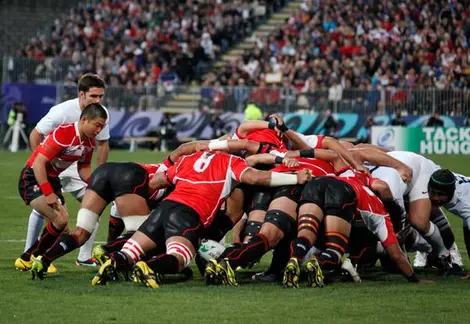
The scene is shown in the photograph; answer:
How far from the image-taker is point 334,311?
8242 mm

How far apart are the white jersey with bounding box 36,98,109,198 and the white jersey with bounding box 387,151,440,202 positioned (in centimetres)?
333

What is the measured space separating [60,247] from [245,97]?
1064 inches

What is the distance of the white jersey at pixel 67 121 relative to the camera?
11.7m

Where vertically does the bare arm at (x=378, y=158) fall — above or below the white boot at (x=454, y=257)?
above

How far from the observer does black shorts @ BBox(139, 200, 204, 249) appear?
9750 mm

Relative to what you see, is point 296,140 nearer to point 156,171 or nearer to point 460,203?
point 156,171

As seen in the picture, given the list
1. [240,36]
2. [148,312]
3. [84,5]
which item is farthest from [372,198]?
[84,5]

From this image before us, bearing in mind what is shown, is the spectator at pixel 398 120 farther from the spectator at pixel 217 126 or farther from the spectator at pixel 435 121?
the spectator at pixel 217 126

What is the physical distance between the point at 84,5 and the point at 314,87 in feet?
47.3

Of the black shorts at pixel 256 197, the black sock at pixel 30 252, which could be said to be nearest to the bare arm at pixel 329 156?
the black shorts at pixel 256 197

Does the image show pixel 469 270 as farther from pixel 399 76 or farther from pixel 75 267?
pixel 399 76

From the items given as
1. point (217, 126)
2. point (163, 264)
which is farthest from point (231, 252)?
point (217, 126)

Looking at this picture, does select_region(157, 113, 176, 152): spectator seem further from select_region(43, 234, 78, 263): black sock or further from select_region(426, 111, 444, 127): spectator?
select_region(43, 234, 78, 263): black sock

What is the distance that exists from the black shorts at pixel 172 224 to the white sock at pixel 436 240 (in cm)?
266
